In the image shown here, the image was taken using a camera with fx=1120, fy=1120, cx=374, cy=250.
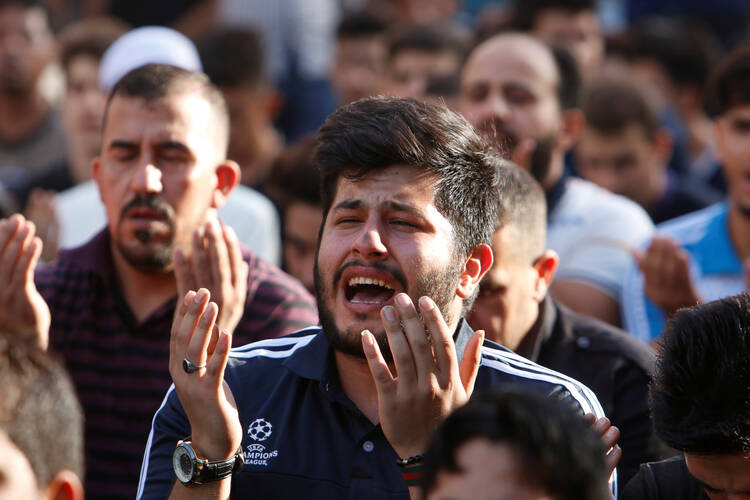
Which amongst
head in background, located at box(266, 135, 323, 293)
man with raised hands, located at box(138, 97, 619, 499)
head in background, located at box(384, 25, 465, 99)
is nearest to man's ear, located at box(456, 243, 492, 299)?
man with raised hands, located at box(138, 97, 619, 499)

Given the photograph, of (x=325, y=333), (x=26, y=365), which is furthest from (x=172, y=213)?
(x=26, y=365)

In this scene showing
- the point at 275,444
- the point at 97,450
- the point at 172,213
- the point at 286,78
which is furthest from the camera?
the point at 286,78

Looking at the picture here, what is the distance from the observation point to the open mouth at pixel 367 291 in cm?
319

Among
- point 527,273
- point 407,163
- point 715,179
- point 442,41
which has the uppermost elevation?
point 407,163

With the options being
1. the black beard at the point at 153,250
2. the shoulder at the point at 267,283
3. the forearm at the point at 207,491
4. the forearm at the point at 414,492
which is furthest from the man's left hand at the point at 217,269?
the forearm at the point at 414,492

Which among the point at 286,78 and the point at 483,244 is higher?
the point at 483,244

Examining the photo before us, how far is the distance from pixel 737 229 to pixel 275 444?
3.05 m

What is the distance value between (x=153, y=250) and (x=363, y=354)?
1.42 metres

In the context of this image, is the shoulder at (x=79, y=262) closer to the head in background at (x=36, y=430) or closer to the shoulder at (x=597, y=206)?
the head in background at (x=36, y=430)

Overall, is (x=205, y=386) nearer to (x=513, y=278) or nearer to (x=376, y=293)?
(x=376, y=293)

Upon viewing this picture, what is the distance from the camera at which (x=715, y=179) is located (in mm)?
7938

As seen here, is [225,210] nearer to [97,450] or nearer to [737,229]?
[97,450]

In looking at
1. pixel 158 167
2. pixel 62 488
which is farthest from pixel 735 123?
pixel 62 488

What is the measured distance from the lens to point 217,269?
12.7 feet
